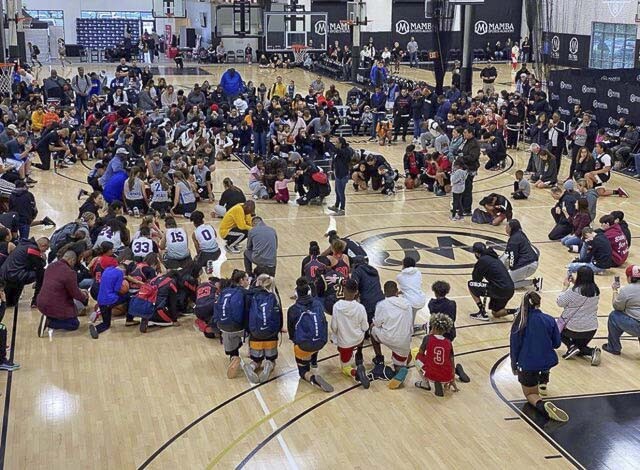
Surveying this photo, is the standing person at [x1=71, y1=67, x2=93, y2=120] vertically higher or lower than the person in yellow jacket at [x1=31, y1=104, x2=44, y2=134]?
higher

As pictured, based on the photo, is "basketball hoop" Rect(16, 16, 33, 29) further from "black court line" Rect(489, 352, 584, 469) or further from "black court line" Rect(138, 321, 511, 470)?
"black court line" Rect(489, 352, 584, 469)

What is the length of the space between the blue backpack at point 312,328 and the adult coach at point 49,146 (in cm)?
1415

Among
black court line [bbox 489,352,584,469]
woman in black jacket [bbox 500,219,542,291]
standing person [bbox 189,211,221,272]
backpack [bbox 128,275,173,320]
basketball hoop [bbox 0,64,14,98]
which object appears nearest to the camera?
black court line [bbox 489,352,584,469]

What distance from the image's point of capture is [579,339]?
10820 mm

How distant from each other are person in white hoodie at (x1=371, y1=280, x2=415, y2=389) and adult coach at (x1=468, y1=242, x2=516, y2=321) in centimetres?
208

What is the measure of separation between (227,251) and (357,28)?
25.0 meters

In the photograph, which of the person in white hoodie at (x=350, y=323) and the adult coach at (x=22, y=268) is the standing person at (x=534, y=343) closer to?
the person in white hoodie at (x=350, y=323)

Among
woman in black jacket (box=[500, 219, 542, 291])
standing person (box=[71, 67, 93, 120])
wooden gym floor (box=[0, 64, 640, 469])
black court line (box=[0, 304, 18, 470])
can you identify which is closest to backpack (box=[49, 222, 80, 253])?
wooden gym floor (box=[0, 64, 640, 469])

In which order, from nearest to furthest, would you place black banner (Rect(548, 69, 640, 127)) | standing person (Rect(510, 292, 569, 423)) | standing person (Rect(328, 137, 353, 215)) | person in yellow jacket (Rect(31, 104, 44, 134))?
1. standing person (Rect(510, 292, 569, 423))
2. standing person (Rect(328, 137, 353, 215))
3. person in yellow jacket (Rect(31, 104, 44, 134))
4. black banner (Rect(548, 69, 640, 127))

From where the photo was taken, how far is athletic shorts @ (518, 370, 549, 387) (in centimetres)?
944

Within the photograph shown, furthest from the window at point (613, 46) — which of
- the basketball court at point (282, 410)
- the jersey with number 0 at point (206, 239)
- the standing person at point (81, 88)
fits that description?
the jersey with number 0 at point (206, 239)

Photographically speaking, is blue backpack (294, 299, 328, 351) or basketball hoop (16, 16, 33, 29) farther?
basketball hoop (16, 16, 33, 29)

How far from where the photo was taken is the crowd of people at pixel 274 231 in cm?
1009

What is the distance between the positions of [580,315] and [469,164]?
297 inches
